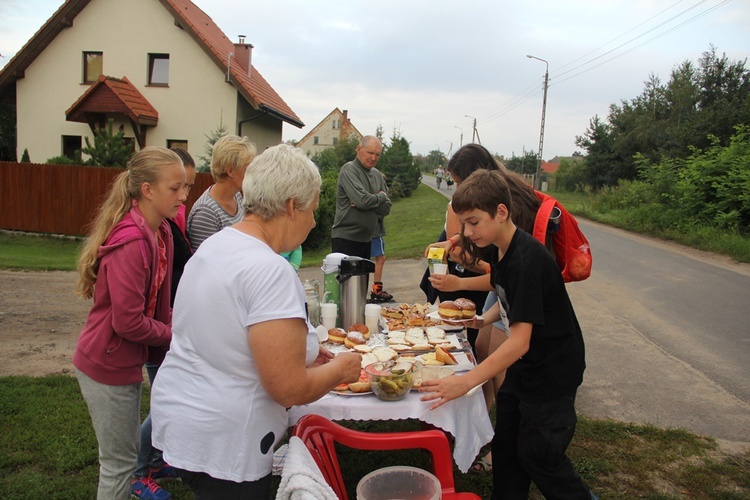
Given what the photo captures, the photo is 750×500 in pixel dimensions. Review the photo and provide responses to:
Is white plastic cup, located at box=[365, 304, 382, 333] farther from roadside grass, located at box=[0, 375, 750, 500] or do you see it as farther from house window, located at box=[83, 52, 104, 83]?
house window, located at box=[83, 52, 104, 83]

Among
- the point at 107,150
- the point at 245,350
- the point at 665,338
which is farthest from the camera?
the point at 107,150

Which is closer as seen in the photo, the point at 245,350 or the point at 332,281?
the point at 245,350

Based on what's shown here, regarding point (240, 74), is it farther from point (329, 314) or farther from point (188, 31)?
point (329, 314)

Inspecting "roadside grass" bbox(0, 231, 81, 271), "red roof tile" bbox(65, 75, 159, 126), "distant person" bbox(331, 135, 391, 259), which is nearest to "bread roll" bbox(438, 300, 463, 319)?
"distant person" bbox(331, 135, 391, 259)

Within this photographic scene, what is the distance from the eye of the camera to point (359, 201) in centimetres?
639

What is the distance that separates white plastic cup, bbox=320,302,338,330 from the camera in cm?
329

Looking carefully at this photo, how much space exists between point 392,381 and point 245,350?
0.87 metres

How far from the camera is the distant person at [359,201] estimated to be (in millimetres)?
6457

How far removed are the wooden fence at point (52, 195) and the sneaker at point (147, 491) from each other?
1298 centimetres

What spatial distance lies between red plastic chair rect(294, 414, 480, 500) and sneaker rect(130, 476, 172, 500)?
4.52ft

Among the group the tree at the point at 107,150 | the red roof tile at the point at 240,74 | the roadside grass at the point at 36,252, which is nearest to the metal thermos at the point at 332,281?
the roadside grass at the point at 36,252

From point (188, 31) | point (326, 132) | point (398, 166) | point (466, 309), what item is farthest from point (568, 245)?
point (326, 132)

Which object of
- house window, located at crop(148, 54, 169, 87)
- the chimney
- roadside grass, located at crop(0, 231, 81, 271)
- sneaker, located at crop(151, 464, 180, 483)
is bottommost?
sneaker, located at crop(151, 464, 180, 483)

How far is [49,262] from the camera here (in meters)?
11.6
